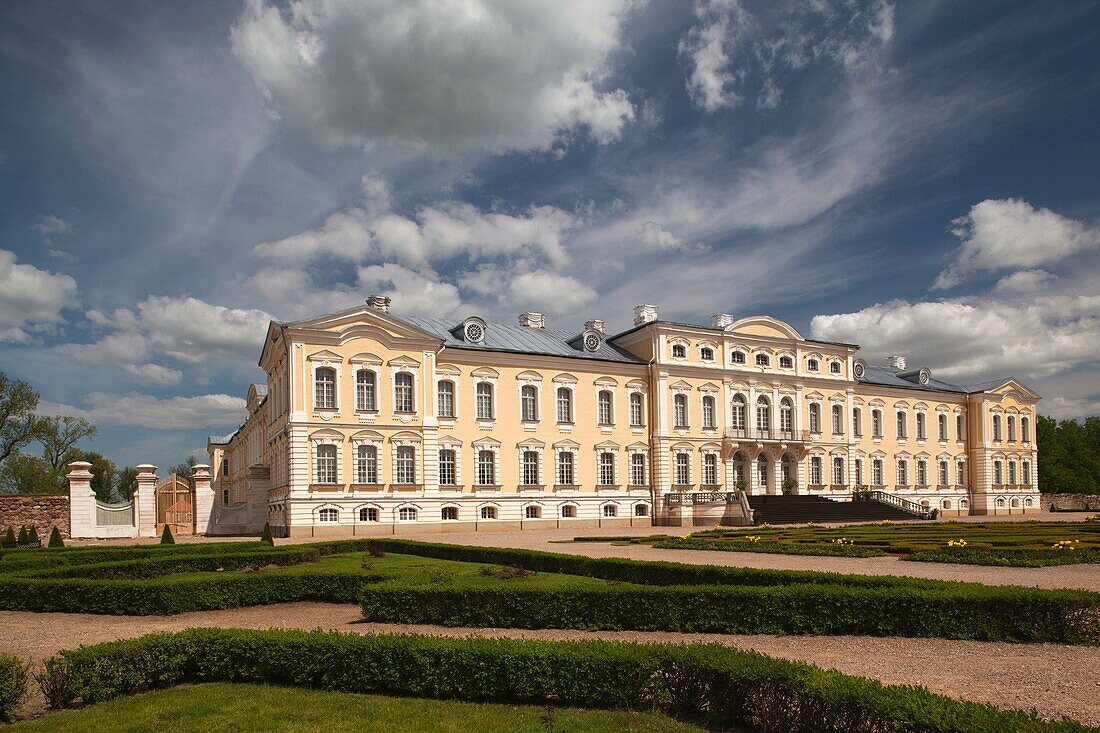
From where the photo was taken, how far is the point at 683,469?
1735 inches

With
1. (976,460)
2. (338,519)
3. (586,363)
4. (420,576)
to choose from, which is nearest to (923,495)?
(976,460)

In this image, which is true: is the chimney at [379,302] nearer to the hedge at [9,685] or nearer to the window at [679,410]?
A: the window at [679,410]

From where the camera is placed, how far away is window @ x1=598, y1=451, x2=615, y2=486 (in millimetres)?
42250

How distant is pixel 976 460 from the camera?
186ft

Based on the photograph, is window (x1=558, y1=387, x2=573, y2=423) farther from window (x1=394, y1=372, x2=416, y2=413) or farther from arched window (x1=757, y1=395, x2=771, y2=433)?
arched window (x1=757, y1=395, x2=771, y2=433)

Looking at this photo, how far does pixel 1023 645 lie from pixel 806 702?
190 inches

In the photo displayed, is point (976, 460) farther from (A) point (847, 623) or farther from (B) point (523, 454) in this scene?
(A) point (847, 623)

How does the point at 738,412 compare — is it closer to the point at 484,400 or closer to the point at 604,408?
the point at 604,408

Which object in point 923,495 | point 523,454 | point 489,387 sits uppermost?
point 489,387

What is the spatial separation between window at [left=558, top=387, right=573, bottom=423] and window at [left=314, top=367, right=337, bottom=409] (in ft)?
37.3

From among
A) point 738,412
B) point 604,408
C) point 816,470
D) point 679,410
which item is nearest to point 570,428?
point 604,408

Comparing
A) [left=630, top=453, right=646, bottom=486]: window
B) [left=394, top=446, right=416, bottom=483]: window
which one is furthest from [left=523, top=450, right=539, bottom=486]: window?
[left=394, top=446, right=416, bottom=483]: window

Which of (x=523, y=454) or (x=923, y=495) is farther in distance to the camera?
(x=923, y=495)

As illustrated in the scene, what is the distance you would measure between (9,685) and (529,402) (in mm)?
33755
